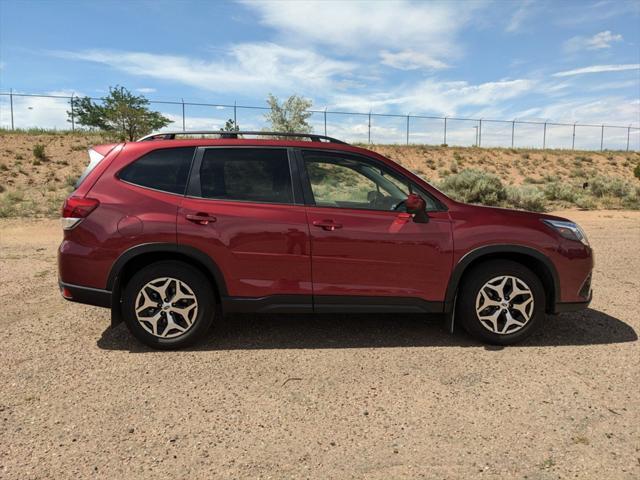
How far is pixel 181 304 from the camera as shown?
4.09 m

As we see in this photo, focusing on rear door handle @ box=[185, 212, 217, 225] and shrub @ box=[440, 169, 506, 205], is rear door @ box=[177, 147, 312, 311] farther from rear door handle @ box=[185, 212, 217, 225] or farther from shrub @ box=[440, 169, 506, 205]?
shrub @ box=[440, 169, 506, 205]

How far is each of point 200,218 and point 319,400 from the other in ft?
5.79

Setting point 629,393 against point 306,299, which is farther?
point 306,299

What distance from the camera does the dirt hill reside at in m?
17.0

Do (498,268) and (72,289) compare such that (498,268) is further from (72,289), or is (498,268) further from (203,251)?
(72,289)

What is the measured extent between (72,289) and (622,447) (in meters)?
4.13

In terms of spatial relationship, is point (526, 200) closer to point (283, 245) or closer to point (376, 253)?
point (376, 253)

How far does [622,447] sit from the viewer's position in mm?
2748

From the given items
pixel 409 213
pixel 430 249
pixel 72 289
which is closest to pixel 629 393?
pixel 430 249

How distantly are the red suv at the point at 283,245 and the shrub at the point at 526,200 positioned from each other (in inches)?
485

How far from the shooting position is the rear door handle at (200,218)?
157 inches

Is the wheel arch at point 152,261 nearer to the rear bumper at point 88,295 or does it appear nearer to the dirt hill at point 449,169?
the rear bumper at point 88,295

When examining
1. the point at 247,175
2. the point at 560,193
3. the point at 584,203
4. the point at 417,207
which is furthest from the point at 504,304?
the point at 560,193

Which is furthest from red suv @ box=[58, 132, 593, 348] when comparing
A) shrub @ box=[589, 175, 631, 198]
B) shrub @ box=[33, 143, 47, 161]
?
shrub @ box=[33, 143, 47, 161]
